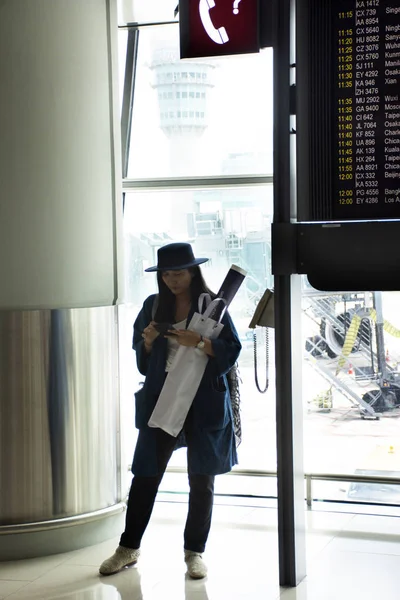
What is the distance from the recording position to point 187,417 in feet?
13.9

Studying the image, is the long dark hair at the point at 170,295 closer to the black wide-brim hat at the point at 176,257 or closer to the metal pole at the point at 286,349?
the black wide-brim hat at the point at 176,257

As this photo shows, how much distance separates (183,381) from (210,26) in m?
1.66

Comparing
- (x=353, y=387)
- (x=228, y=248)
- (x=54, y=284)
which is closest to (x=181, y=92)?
(x=228, y=248)

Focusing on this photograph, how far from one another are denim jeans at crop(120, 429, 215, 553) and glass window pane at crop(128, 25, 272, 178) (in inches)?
86.9

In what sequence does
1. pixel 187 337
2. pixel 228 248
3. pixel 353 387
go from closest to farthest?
pixel 187 337 → pixel 353 387 → pixel 228 248

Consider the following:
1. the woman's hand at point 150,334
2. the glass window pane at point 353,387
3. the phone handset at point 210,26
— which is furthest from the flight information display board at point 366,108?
the glass window pane at point 353,387

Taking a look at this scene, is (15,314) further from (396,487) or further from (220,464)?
(396,487)

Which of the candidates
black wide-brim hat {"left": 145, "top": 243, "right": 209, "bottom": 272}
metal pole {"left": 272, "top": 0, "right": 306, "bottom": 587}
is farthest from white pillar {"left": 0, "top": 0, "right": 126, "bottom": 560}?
metal pole {"left": 272, "top": 0, "right": 306, "bottom": 587}

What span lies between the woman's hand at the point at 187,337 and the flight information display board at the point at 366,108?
37.7 inches

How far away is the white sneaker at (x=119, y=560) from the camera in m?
4.25

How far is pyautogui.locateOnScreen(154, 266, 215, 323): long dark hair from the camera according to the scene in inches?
169

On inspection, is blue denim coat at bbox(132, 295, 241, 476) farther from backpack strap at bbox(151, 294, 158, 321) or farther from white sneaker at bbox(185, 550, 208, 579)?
white sneaker at bbox(185, 550, 208, 579)

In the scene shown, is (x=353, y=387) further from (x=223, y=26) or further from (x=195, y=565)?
(x=223, y=26)

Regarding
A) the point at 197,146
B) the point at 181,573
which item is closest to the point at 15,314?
the point at 181,573
